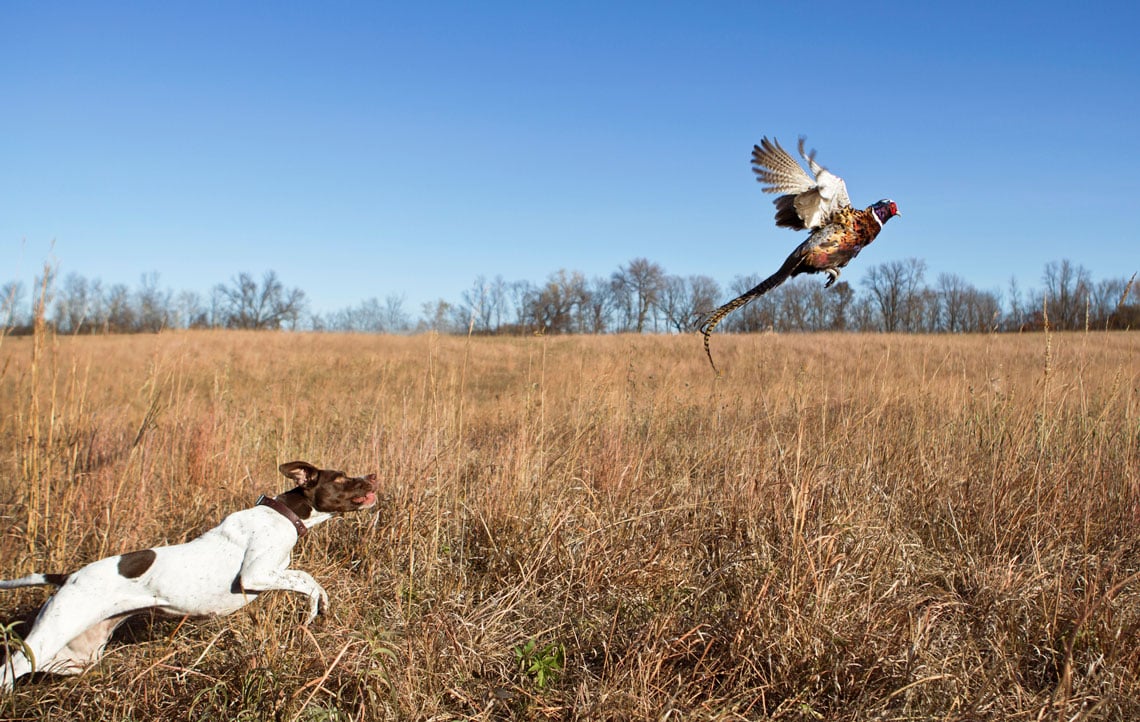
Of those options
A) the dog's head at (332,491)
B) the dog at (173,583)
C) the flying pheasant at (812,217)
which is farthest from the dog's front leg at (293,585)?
the flying pheasant at (812,217)

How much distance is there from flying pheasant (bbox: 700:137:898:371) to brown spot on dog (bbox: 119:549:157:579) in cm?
216

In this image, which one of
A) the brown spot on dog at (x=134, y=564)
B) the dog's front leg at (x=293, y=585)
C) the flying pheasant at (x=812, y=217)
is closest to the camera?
the flying pheasant at (x=812, y=217)

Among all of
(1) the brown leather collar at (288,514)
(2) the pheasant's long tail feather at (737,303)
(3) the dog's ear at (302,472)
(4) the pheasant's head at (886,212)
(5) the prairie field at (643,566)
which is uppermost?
(4) the pheasant's head at (886,212)

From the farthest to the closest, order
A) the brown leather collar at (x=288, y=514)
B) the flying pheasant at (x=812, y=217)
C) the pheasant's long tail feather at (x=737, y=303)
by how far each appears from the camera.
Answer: the brown leather collar at (x=288, y=514)
the flying pheasant at (x=812, y=217)
the pheasant's long tail feather at (x=737, y=303)

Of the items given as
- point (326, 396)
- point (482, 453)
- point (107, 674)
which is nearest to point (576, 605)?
point (107, 674)

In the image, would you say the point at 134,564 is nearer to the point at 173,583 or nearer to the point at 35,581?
the point at 173,583

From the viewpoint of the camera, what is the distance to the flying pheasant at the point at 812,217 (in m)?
2.05

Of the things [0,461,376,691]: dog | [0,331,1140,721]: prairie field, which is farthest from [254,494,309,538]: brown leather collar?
[0,331,1140,721]: prairie field

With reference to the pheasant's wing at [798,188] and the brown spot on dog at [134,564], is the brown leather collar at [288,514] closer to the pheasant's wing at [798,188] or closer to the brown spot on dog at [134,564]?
the brown spot on dog at [134,564]

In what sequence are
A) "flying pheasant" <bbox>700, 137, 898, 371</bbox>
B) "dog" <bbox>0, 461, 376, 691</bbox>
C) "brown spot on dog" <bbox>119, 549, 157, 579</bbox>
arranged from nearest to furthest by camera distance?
"flying pheasant" <bbox>700, 137, 898, 371</bbox>
"dog" <bbox>0, 461, 376, 691</bbox>
"brown spot on dog" <bbox>119, 549, 157, 579</bbox>

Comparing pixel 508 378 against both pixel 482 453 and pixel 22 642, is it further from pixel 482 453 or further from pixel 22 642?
pixel 22 642

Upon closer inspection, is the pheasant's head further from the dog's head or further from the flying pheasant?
the dog's head

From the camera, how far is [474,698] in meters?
2.32

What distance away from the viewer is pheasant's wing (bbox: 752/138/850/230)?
2.42 meters
